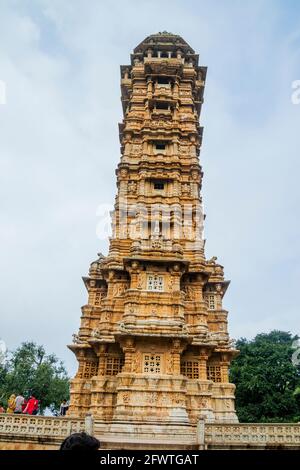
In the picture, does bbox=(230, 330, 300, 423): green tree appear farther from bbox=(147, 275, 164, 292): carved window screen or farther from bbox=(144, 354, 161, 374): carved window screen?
bbox=(147, 275, 164, 292): carved window screen

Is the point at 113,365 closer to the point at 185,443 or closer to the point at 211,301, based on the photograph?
the point at 185,443

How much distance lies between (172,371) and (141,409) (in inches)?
86.2

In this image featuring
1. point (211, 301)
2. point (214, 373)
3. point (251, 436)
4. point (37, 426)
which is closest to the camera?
point (251, 436)

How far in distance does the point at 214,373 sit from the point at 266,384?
50.4ft

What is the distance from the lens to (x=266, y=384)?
109 ft

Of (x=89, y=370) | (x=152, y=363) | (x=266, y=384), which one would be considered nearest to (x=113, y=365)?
(x=89, y=370)

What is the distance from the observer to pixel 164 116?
2747cm

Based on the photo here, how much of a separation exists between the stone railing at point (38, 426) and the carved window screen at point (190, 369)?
20.9 ft

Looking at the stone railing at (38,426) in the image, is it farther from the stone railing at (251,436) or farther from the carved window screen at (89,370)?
the carved window screen at (89,370)

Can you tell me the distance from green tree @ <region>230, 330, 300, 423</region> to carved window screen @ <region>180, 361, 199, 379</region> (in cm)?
1486

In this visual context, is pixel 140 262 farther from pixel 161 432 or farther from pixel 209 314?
pixel 161 432

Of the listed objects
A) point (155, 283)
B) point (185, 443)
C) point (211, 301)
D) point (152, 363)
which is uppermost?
point (211, 301)

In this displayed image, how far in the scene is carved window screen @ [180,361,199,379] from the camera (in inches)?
766

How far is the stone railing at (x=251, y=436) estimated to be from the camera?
14141 mm
